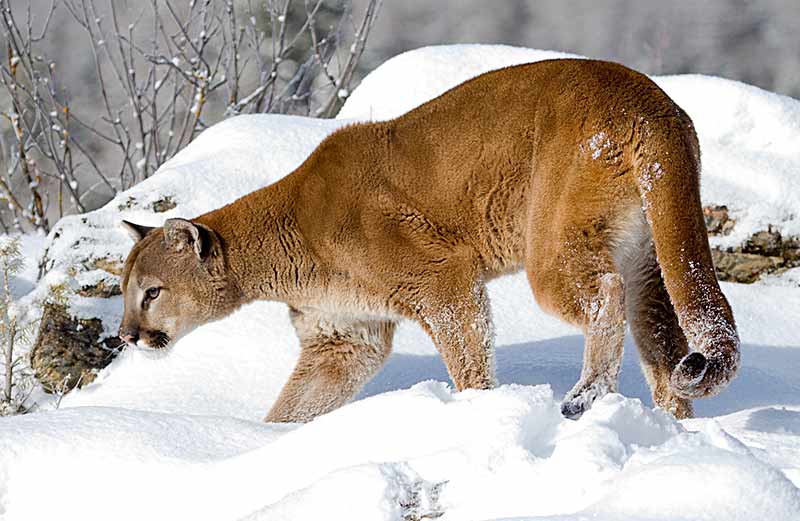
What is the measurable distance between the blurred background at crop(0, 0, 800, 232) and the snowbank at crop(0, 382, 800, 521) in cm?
653

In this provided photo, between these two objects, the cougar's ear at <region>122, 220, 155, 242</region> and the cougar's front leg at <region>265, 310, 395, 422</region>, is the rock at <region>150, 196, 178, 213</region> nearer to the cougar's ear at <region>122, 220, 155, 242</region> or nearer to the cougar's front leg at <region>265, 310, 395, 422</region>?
the cougar's ear at <region>122, 220, 155, 242</region>

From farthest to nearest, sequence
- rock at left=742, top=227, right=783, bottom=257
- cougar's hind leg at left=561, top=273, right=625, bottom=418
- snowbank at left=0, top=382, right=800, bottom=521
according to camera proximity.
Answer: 1. rock at left=742, top=227, right=783, bottom=257
2. cougar's hind leg at left=561, top=273, right=625, bottom=418
3. snowbank at left=0, top=382, right=800, bottom=521

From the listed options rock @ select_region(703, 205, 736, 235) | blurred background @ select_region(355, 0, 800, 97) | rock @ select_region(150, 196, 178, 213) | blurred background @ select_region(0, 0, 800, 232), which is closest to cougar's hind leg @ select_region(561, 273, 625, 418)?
rock @ select_region(703, 205, 736, 235)

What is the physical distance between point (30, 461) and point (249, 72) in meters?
10.6

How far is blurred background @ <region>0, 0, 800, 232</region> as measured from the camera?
1114cm

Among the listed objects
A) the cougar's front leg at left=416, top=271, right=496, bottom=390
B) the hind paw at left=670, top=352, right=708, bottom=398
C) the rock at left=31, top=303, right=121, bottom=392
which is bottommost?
the rock at left=31, top=303, right=121, bottom=392

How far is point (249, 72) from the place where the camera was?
44.8ft

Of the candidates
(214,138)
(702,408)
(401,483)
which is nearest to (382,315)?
(702,408)

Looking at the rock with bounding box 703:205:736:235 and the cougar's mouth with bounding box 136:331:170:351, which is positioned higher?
the rock with bounding box 703:205:736:235

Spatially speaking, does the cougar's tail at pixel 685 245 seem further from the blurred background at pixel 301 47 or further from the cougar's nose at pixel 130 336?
the blurred background at pixel 301 47

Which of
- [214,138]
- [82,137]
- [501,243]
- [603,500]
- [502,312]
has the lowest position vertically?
[82,137]

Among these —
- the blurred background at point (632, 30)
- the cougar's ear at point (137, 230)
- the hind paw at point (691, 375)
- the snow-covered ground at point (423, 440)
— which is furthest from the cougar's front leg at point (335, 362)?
the blurred background at point (632, 30)

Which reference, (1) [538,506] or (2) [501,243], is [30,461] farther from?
(2) [501,243]

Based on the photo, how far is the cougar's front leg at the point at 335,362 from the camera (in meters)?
5.34
